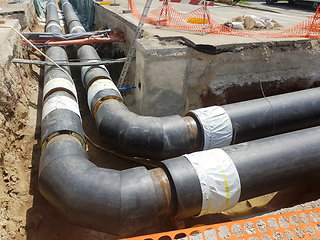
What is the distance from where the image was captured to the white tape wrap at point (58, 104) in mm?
3939

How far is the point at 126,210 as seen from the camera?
2600 millimetres

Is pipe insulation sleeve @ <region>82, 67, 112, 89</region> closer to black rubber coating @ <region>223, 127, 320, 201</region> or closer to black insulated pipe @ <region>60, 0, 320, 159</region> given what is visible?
black insulated pipe @ <region>60, 0, 320, 159</region>

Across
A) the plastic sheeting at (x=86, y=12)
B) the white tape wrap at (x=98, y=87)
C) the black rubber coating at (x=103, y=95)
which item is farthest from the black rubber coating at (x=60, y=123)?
the plastic sheeting at (x=86, y=12)

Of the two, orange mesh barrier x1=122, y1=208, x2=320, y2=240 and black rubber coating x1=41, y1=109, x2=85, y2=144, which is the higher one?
black rubber coating x1=41, y1=109, x2=85, y2=144

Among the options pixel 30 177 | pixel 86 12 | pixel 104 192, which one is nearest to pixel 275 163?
pixel 104 192

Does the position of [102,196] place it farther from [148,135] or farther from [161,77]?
[161,77]

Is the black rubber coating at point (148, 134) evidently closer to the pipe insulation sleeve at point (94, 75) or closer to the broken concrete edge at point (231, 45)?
the pipe insulation sleeve at point (94, 75)

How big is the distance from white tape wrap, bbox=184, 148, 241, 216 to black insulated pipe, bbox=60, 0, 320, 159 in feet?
2.40

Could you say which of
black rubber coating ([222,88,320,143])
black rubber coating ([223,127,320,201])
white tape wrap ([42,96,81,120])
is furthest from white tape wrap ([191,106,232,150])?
white tape wrap ([42,96,81,120])

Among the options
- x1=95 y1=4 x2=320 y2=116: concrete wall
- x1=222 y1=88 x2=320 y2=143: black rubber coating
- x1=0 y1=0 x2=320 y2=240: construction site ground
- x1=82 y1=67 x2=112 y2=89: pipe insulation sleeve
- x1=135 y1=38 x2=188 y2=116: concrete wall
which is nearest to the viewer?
x1=0 y1=0 x2=320 y2=240: construction site ground

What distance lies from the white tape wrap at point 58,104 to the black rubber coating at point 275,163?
8.68 feet

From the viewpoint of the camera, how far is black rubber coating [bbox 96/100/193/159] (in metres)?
3.61

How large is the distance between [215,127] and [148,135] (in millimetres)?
1074

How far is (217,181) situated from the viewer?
2.87 m
